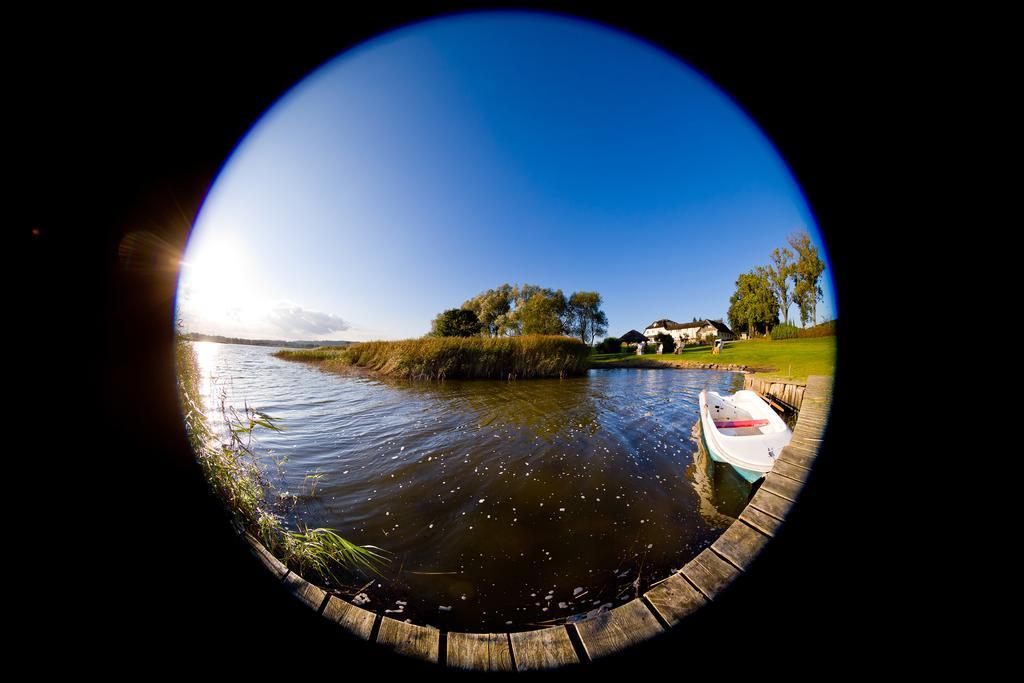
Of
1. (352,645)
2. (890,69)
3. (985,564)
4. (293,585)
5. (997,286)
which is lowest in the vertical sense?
(352,645)

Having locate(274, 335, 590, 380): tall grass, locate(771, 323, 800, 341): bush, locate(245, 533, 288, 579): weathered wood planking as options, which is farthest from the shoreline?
locate(245, 533, 288, 579): weathered wood planking

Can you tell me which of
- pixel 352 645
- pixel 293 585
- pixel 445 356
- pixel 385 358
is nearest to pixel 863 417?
pixel 352 645

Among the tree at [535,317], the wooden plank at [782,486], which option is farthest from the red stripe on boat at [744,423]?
the tree at [535,317]

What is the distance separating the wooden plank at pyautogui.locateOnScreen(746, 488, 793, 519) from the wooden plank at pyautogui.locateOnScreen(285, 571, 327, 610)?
9.09 ft

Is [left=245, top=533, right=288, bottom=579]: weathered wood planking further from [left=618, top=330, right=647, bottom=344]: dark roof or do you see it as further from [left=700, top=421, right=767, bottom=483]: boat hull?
[left=618, top=330, right=647, bottom=344]: dark roof

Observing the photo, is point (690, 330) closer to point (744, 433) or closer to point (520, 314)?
point (520, 314)

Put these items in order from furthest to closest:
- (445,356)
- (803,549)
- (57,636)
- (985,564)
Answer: (445,356), (803,549), (985,564), (57,636)

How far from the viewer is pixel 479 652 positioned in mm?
1590

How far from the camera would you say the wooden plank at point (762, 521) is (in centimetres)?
184

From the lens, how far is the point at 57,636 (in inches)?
43.1

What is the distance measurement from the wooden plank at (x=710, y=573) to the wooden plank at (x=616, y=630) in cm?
35

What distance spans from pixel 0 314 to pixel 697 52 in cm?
401

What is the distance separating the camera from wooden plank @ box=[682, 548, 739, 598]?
170 cm

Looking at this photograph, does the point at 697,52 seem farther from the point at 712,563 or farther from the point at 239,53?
the point at 712,563
